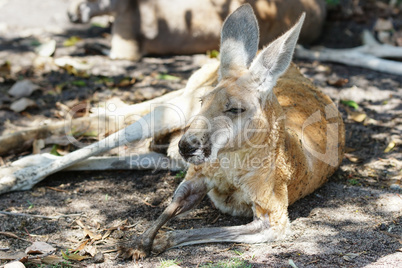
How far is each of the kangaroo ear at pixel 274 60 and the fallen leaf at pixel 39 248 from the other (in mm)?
1478

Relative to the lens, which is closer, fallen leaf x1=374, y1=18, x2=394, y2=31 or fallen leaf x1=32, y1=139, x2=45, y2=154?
fallen leaf x1=32, y1=139, x2=45, y2=154

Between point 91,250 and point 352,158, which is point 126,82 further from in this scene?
point 91,250

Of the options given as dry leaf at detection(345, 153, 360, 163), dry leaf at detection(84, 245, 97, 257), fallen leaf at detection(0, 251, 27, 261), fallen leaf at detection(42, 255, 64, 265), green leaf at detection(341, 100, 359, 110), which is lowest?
dry leaf at detection(84, 245, 97, 257)

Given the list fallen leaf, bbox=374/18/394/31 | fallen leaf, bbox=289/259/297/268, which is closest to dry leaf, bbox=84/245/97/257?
fallen leaf, bbox=289/259/297/268

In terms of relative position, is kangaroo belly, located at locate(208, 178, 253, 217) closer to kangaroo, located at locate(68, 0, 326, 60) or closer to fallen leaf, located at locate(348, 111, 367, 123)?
fallen leaf, located at locate(348, 111, 367, 123)

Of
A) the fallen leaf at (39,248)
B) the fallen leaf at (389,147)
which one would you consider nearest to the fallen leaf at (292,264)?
the fallen leaf at (39,248)

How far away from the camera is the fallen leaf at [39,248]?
252cm

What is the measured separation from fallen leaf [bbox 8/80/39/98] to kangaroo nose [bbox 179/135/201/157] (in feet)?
9.51

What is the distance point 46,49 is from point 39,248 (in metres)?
3.62

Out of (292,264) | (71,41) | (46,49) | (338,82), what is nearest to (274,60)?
(292,264)

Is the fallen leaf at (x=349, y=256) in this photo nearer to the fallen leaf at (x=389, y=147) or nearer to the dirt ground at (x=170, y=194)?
the dirt ground at (x=170, y=194)

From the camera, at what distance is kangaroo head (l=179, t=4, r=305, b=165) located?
8.15ft

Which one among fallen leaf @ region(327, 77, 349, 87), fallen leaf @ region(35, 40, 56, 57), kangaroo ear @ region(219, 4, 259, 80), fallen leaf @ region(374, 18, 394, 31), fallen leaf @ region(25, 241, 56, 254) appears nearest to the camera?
fallen leaf @ region(25, 241, 56, 254)

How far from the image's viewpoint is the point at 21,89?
477 centimetres
